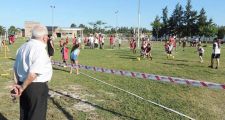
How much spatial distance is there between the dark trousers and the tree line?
90.6 metres

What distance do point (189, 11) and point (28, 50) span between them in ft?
333

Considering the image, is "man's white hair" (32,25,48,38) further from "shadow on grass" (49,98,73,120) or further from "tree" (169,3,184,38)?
"tree" (169,3,184,38)

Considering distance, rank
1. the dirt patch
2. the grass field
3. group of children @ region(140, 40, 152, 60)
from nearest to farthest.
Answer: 1. the grass field
2. the dirt patch
3. group of children @ region(140, 40, 152, 60)

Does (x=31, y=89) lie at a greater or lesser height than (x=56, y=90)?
greater

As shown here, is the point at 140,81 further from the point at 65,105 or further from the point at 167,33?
the point at 167,33

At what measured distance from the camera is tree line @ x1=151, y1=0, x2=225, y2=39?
316 feet

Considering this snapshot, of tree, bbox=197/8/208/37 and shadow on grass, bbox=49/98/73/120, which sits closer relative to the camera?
shadow on grass, bbox=49/98/73/120

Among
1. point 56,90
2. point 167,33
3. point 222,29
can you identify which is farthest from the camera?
point 167,33

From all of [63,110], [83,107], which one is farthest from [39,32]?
[83,107]

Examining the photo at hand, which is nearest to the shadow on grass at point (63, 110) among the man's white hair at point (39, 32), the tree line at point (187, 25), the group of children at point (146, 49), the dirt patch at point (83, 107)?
the dirt patch at point (83, 107)

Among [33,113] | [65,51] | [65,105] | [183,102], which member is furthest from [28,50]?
[65,51]

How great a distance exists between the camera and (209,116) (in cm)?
871

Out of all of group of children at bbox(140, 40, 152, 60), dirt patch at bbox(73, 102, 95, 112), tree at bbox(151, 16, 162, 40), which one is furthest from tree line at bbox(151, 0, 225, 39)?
dirt patch at bbox(73, 102, 95, 112)

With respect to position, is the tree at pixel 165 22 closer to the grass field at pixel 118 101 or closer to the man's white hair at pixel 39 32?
the grass field at pixel 118 101
